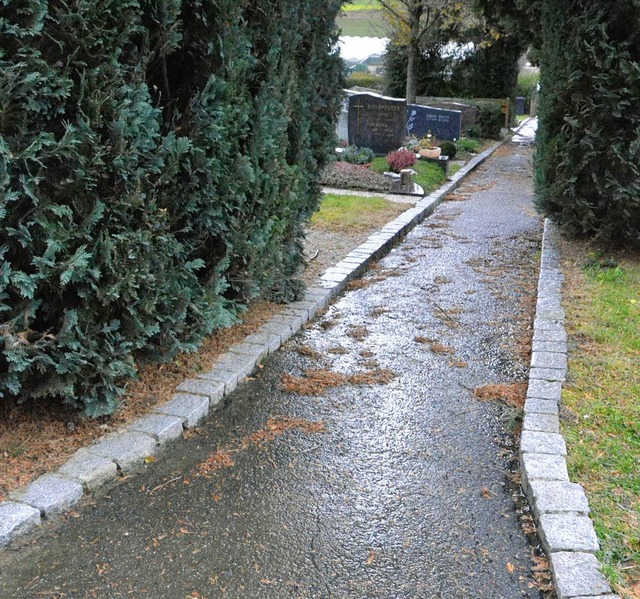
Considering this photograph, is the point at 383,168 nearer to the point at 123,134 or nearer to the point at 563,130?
the point at 563,130

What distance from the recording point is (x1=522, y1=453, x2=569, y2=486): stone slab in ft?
10.2

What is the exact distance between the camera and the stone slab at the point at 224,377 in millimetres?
4180

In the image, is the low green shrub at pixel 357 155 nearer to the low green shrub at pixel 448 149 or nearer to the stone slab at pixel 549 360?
the low green shrub at pixel 448 149

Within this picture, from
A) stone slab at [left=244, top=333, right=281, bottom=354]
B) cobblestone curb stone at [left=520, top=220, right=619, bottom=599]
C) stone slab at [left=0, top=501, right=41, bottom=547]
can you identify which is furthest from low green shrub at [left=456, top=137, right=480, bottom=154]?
stone slab at [left=0, top=501, right=41, bottom=547]

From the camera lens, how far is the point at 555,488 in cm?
301

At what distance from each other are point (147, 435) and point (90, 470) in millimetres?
413

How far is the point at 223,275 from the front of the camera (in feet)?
15.4

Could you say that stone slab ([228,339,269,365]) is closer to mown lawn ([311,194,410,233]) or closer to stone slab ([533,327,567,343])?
stone slab ([533,327,567,343])

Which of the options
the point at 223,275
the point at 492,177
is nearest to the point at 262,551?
the point at 223,275

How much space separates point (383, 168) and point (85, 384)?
35.9 ft

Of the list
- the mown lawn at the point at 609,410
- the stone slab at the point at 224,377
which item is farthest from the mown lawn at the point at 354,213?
the stone slab at the point at 224,377

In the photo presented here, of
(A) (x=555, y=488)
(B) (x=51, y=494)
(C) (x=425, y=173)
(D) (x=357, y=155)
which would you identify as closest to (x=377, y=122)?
(D) (x=357, y=155)

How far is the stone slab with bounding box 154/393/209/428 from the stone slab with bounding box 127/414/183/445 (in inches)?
2.0

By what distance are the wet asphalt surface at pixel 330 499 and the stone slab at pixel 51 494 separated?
2.6 inches
